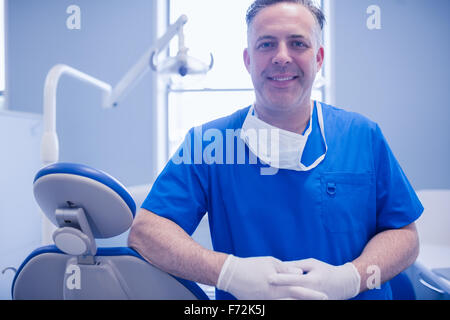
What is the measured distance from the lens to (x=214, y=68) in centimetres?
235

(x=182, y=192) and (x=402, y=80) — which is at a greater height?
(x=402, y=80)

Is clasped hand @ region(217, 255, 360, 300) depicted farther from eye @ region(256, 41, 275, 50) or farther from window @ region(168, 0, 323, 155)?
window @ region(168, 0, 323, 155)

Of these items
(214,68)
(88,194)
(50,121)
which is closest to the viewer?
(88,194)

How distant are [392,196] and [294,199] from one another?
237 mm

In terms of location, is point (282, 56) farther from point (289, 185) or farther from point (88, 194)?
point (88, 194)

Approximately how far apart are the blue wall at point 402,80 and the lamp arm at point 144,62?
119cm

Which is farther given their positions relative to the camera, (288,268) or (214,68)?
(214,68)

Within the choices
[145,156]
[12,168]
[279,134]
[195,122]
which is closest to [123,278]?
[279,134]

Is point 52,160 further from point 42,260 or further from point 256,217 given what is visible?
point 256,217

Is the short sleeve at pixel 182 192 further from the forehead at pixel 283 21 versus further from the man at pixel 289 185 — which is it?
the forehead at pixel 283 21

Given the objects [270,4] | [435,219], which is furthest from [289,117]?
[435,219]

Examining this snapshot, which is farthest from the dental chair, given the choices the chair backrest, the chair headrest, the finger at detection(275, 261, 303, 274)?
the chair backrest

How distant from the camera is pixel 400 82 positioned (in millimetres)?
2100

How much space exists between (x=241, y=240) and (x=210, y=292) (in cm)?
69
